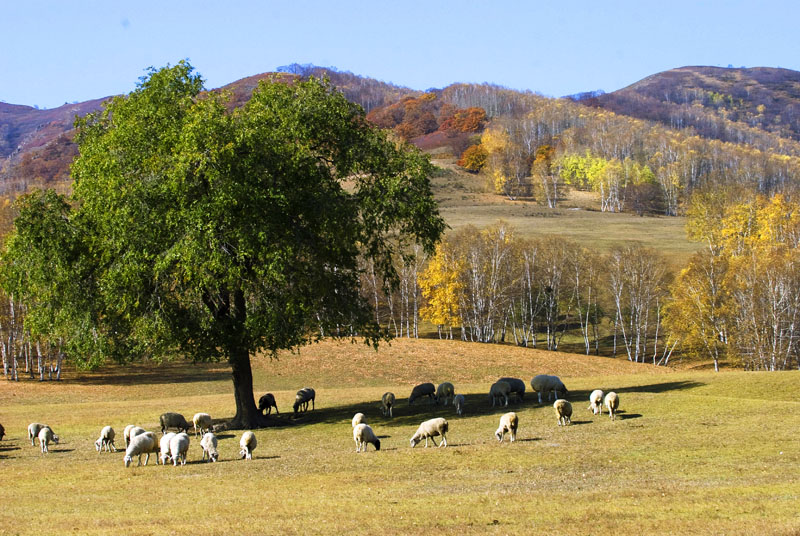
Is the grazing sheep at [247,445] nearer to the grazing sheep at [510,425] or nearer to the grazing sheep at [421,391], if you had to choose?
the grazing sheep at [510,425]

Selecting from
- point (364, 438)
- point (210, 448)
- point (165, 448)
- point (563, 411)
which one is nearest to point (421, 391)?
point (563, 411)

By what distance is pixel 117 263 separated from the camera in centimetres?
3219

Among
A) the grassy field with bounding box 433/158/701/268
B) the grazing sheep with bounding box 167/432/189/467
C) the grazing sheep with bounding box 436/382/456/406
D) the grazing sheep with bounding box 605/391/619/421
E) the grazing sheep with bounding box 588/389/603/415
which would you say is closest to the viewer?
the grazing sheep with bounding box 167/432/189/467

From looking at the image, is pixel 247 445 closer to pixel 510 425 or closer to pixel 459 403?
pixel 510 425

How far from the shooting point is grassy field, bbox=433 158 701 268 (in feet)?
396

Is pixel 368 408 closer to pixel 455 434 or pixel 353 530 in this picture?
pixel 455 434

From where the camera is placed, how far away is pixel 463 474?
20453mm

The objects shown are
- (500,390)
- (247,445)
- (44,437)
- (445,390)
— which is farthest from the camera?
(445,390)

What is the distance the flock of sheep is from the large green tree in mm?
3764

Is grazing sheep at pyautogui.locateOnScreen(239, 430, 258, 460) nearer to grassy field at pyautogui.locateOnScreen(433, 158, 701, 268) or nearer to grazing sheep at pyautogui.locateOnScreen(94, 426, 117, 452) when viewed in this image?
grazing sheep at pyautogui.locateOnScreen(94, 426, 117, 452)

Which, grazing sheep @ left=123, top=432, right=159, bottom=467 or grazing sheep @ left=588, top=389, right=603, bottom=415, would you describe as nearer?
grazing sheep @ left=123, top=432, right=159, bottom=467

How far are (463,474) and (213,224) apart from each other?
51.4 ft

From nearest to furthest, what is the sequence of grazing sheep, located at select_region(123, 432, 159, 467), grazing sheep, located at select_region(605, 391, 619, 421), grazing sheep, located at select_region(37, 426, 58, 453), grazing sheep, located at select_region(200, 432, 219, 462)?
1. grazing sheep, located at select_region(123, 432, 159, 467)
2. grazing sheep, located at select_region(200, 432, 219, 462)
3. grazing sheep, located at select_region(37, 426, 58, 453)
4. grazing sheep, located at select_region(605, 391, 619, 421)

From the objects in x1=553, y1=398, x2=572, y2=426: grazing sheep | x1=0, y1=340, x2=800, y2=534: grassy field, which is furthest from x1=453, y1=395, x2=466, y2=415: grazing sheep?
x1=553, y1=398, x2=572, y2=426: grazing sheep
